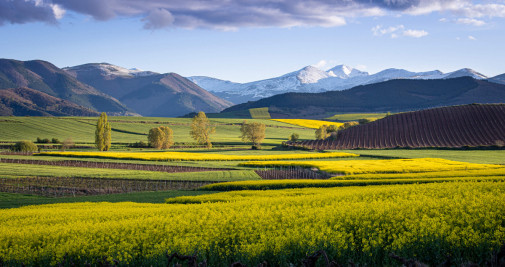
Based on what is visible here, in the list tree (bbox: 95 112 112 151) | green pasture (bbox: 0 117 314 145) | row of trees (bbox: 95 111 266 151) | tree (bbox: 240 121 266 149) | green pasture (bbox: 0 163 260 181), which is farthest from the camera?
green pasture (bbox: 0 117 314 145)

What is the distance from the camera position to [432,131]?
114312 mm

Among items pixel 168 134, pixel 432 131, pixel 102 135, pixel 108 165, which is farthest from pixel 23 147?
pixel 432 131

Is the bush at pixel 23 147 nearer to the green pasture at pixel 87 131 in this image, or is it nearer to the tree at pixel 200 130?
the green pasture at pixel 87 131

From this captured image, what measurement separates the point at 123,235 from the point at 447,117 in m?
119

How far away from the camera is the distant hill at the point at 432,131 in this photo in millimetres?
105938

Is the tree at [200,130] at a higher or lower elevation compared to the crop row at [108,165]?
higher

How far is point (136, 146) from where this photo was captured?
124625mm

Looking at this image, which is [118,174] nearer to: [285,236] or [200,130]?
[285,236]

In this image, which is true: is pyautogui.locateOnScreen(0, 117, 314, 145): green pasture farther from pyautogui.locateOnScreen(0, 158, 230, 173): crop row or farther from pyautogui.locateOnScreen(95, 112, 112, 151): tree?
pyautogui.locateOnScreen(0, 158, 230, 173): crop row

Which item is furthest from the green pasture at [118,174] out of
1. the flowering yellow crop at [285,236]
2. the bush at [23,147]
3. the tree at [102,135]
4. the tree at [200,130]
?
the tree at [200,130]

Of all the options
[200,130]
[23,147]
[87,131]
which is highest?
[200,130]

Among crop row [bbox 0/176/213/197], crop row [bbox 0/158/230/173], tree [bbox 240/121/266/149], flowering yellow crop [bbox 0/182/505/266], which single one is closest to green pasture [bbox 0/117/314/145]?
tree [bbox 240/121/266/149]

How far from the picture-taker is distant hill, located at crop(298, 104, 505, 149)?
105938mm

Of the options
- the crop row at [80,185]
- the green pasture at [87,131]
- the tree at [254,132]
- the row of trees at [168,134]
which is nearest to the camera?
the crop row at [80,185]
